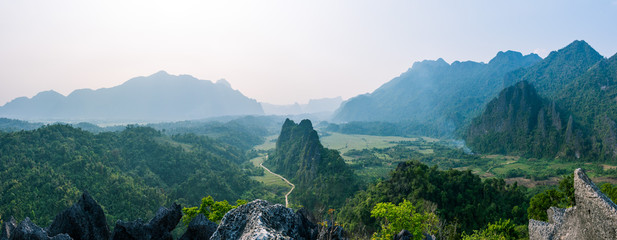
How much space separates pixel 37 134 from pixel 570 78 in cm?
22337

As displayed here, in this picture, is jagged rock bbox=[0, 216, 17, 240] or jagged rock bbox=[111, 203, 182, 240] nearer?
jagged rock bbox=[0, 216, 17, 240]

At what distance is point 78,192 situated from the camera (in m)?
44.0

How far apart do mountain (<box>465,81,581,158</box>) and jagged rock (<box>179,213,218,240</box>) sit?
123 meters

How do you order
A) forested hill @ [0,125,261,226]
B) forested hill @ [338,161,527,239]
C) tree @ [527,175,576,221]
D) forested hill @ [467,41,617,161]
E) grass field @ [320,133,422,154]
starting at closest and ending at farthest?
tree @ [527,175,576,221]
forested hill @ [338,161,527,239]
forested hill @ [0,125,261,226]
forested hill @ [467,41,617,161]
grass field @ [320,133,422,154]

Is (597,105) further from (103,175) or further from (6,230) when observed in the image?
(103,175)

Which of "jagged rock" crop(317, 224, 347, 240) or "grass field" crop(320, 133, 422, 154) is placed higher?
"jagged rock" crop(317, 224, 347, 240)

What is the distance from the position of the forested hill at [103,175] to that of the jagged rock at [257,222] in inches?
1854

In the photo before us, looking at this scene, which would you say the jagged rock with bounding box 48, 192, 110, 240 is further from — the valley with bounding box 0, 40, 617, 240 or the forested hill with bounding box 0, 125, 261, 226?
the forested hill with bounding box 0, 125, 261, 226

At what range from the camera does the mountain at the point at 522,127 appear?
102275 millimetres

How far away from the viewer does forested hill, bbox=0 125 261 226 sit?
133 feet

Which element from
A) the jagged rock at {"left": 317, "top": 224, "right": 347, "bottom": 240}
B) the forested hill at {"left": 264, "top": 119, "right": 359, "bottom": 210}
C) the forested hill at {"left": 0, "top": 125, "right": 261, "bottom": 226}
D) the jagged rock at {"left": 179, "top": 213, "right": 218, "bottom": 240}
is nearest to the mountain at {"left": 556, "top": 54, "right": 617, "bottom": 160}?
the forested hill at {"left": 264, "top": 119, "right": 359, "bottom": 210}

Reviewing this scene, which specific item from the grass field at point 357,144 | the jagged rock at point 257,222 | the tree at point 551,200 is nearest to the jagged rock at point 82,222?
the jagged rock at point 257,222

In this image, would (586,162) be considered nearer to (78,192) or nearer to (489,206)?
(489,206)

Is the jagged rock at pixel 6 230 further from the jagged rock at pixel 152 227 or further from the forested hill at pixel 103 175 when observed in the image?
the forested hill at pixel 103 175
